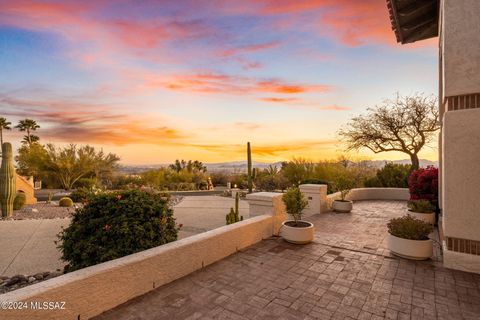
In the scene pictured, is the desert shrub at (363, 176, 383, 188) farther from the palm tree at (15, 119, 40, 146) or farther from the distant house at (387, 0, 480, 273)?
the palm tree at (15, 119, 40, 146)

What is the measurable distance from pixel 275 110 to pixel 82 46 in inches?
A: 345

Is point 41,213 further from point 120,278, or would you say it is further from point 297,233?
point 297,233

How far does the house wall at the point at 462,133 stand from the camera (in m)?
4.08

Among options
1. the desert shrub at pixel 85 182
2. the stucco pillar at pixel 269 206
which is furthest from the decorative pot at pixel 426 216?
the desert shrub at pixel 85 182

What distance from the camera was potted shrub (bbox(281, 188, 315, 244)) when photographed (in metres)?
5.61

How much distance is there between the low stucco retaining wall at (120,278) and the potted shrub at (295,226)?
1.41 meters

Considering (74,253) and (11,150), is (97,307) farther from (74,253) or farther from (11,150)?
(11,150)

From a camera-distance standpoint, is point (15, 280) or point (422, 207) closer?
point (15, 280)

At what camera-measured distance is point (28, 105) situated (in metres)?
12.7

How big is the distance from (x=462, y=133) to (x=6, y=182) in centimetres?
1622

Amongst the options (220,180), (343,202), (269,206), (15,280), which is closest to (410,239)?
(269,206)

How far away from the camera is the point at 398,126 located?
15.3m

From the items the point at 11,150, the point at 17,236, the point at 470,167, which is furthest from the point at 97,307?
the point at 11,150

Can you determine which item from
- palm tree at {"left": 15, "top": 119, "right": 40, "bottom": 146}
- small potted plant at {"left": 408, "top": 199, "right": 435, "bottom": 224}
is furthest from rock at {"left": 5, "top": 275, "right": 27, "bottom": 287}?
palm tree at {"left": 15, "top": 119, "right": 40, "bottom": 146}
